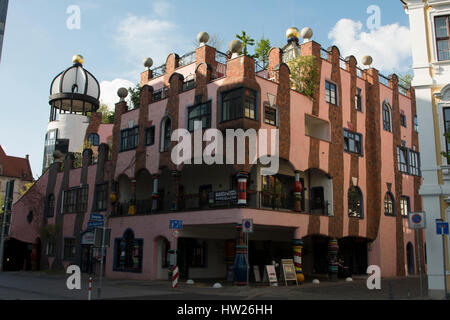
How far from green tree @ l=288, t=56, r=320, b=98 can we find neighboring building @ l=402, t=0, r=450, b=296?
343 inches

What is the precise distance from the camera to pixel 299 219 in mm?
25062

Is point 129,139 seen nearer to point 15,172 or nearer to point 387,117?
point 387,117

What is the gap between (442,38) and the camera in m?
19.1

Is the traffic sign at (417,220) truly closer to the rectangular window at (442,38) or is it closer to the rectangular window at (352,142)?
the rectangular window at (442,38)

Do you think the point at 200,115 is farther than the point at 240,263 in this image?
Yes

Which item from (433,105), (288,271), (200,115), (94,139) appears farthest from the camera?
(94,139)

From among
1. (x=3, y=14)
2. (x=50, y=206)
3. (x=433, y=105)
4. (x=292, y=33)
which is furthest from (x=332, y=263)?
(x=50, y=206)

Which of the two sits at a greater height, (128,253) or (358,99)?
(358,99)

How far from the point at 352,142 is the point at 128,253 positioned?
16.4 meters

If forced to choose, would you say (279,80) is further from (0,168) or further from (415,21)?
(0,168)

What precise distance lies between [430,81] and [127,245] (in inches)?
796

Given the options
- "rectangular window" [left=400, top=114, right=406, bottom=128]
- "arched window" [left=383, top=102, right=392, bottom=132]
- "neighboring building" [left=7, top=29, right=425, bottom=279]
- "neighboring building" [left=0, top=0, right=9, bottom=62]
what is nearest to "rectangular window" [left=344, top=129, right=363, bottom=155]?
"neighboring building" [left=7, top=29, right=425, bottom=279]
